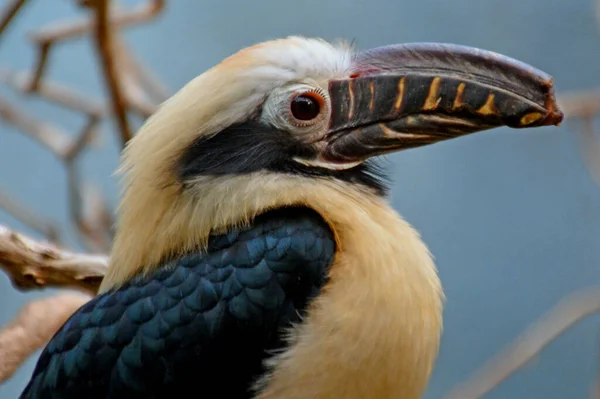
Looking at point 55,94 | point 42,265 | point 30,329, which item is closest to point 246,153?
point 42,265

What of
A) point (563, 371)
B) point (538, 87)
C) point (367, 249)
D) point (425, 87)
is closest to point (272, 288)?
point (367, 249)

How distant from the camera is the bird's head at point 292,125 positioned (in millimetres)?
1488

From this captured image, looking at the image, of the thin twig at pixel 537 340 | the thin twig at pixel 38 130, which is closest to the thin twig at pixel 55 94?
the thin twig at pixel 38 130

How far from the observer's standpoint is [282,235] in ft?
4.68

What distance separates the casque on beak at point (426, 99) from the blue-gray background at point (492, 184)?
1846 millimetres

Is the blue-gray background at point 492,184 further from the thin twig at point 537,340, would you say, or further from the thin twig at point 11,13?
the thin twig at point 11,13

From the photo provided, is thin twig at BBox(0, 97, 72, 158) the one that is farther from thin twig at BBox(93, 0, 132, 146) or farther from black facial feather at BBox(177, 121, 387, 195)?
black facial feather at BBox(177, 121, 387, 195)

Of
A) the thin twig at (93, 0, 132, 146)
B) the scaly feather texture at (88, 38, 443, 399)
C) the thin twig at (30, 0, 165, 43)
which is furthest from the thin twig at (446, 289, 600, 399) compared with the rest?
the thin twig at (30, 0, 165, 43)

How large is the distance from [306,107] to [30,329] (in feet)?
2.63

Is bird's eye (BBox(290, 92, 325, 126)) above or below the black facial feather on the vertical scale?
above

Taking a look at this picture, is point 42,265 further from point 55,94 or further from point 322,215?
point 55,94

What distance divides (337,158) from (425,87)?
0.20m

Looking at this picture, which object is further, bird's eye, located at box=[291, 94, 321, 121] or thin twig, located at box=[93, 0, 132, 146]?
thin twig, located at box=[93, 0, 132, 146]

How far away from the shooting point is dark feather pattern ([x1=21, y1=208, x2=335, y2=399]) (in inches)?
53.7
